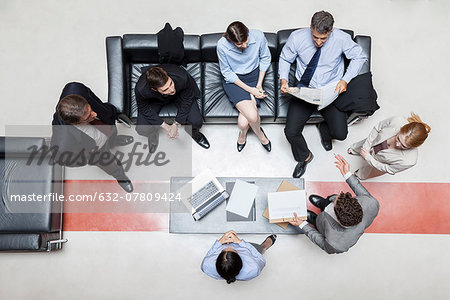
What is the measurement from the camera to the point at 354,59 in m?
2.88

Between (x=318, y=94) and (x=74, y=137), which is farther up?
(x=318, y=94)

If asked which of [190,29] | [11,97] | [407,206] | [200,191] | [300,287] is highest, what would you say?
[190,29]

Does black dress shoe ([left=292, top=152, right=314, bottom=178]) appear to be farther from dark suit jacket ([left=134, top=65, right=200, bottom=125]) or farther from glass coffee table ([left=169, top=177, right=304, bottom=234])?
dark suit jacket ([left=134, top=65, right=200, bottom=125])

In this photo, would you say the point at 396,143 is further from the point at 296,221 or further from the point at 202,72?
the point at 202,72

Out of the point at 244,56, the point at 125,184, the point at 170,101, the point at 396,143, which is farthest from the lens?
the point at 125,184

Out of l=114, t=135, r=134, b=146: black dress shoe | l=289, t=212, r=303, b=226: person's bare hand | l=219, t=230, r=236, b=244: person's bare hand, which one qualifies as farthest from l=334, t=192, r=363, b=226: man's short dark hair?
l=114, t=135, r=134, b=146: black dress shoe

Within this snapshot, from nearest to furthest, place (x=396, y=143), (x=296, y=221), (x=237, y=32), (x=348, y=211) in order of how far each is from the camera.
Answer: (x=348, y=211), (x=396, y=143), (x=237, y=32), (x=296, y=221)

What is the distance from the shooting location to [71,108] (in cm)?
235

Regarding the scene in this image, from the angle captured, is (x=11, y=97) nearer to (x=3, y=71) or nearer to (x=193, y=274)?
(x=3, y=71)

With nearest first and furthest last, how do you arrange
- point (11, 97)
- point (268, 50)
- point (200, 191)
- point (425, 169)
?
point (200, 191) < point (268, 50) < point (425, 169) < point (11, 97)

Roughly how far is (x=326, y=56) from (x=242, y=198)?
1.54m

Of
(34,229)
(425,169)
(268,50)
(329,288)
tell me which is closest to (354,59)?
(268,50)

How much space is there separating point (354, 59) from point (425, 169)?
1.64m

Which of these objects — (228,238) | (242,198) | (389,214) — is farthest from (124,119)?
(389,214)
